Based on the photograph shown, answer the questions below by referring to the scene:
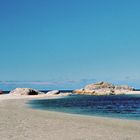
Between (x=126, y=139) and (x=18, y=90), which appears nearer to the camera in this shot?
(x=126, y=139)

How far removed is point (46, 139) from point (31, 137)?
1.09 meters

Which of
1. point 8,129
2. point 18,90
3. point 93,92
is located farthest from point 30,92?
point 8,129

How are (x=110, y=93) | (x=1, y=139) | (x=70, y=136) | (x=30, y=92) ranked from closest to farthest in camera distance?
(x=1, y=139) < (x=70, y=136) < (x=30, y=92) < (x=110, y=93)

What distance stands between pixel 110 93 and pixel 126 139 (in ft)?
570

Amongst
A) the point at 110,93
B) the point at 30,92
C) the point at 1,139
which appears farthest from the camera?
the point at 110,93

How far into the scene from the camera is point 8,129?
24469mm

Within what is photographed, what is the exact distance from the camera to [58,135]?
881 inches

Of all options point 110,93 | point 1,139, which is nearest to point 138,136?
point 1,139

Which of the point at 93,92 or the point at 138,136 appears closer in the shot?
the point at 138,136

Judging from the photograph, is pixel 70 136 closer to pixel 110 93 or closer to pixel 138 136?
pixel 138 136

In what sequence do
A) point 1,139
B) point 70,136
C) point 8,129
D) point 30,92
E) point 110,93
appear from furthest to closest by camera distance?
point 110,93 < point 30,92 < point 8,129 < point 70,136 < point 1,139

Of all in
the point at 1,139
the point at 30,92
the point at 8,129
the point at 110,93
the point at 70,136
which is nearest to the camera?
the point at 1,139

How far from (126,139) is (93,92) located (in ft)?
581

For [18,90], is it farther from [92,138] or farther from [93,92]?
[92,138]
